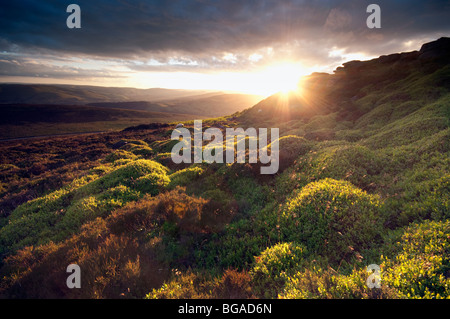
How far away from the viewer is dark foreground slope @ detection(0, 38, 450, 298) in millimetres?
5164

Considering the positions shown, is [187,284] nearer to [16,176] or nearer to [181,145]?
[181,145]

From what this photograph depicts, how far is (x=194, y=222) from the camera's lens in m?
8.87

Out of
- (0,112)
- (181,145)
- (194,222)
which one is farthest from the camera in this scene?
(0,112)

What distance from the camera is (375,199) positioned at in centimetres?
802

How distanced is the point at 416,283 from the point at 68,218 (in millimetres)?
13828

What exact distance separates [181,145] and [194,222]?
66.7ft

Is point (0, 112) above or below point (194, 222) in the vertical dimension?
above

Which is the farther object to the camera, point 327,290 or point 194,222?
point 194,222

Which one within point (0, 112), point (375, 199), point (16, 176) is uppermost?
point (0, 112)

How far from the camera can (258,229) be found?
8.30 m

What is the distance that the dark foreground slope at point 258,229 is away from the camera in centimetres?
516

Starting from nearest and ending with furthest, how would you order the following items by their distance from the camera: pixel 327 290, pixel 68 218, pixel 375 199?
pixel 327 290, pixel 375 199, pixel 68 218
